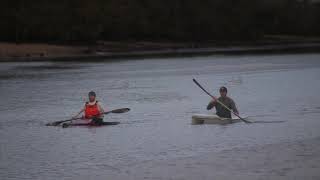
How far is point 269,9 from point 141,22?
79.3 feet

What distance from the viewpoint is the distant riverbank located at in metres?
70.9

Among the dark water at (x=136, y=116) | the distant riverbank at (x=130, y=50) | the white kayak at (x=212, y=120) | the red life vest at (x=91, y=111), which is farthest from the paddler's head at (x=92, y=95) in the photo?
the distant riverbank at (x=130, y=50)

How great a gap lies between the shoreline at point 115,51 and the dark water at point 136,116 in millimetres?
15391

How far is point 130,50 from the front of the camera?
83438 mm

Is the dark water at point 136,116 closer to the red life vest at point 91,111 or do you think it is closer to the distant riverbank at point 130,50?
the red life vest at point 91,111

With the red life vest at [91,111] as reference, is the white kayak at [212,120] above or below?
below

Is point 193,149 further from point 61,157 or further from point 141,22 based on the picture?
point 141,22

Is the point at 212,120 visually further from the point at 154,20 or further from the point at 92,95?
the point at 154,20

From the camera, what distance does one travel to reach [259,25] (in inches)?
4247

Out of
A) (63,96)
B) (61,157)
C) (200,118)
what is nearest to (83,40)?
(63,96)

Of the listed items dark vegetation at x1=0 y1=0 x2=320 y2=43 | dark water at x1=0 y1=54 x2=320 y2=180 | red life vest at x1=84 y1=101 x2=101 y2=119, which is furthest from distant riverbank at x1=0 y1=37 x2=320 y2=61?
red life vest at x1=84 y1=101 x2=101 y2=119

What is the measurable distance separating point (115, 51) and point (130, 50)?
290 centimetres

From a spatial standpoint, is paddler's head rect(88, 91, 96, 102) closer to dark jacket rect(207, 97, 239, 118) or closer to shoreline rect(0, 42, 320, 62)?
dark jacket rect(207, 97, 239, 118)

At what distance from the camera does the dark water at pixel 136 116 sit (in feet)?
59.0
